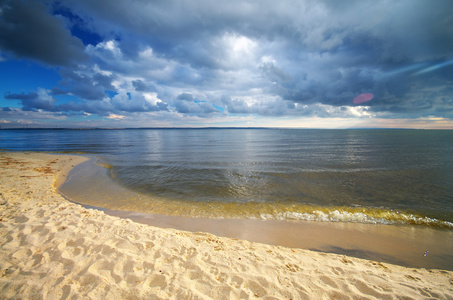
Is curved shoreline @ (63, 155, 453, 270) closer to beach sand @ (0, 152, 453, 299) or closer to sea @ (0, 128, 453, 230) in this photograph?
sea @ (0, 128, 453, 230)

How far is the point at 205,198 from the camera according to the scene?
484 inches

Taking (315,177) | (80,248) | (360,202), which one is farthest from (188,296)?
(315,177)

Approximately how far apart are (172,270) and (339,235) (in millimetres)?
7296

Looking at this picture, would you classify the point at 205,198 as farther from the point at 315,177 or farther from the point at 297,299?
the point at 315,177

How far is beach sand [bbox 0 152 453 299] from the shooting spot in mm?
4137

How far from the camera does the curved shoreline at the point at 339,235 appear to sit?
6668 millimetres

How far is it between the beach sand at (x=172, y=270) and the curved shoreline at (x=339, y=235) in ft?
2.99

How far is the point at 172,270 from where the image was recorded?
189 inches

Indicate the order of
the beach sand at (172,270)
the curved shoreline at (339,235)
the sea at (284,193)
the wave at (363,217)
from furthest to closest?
the sea at (284,193), the wave at (363,217), the curved shoreline at (339,235), the beach sand at (172,270)

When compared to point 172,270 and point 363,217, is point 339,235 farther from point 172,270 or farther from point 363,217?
point 172,270

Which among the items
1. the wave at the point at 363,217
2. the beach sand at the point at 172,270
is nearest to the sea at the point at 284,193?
the wave at the point at 363,217

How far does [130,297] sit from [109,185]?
44.2 feet

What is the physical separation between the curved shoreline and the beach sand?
0.91 metres

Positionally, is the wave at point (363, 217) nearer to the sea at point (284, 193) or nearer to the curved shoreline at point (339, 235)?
the sea at point (284, 193)
